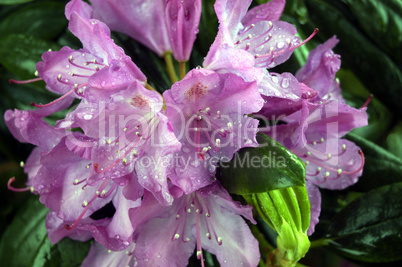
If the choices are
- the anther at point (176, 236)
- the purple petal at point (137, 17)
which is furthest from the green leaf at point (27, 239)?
the purple petal at point (137, 17)

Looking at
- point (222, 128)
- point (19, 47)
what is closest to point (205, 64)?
point (222, 128)

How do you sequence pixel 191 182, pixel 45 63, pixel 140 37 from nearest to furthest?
pixel 191 182 < pixel 45 63 < pixel 140 37

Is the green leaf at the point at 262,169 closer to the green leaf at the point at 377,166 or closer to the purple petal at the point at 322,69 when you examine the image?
the purple petal at the point at 322,69

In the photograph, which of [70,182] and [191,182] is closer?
[191,182]

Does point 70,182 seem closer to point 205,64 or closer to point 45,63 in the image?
point 45,63

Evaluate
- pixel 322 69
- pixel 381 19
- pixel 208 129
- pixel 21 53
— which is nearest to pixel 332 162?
pixel 322 69

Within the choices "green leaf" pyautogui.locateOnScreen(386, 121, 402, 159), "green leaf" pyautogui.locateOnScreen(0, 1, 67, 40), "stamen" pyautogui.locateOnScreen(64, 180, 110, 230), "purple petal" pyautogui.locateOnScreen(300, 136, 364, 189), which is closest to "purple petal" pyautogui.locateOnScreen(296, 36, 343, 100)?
"purple petal" pyautogui.locateOnScreen(300, 136, 364, 189)

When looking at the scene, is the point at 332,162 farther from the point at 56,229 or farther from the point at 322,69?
the point at 56,229
